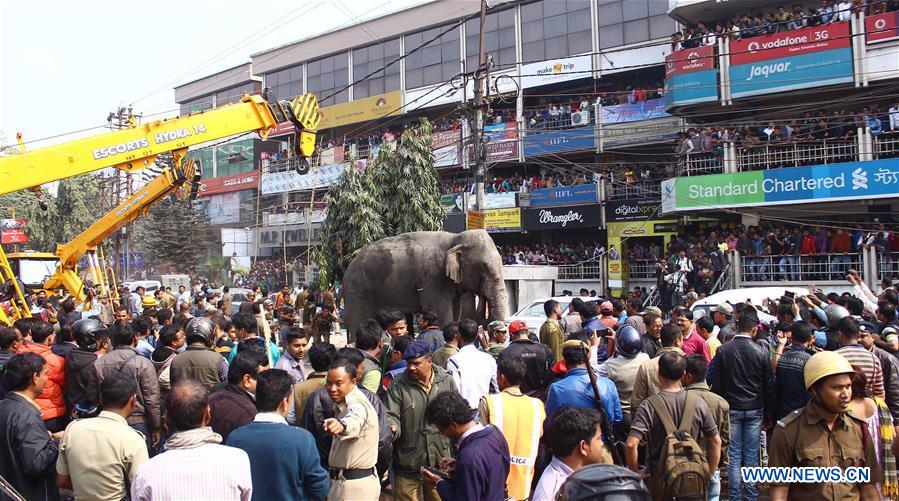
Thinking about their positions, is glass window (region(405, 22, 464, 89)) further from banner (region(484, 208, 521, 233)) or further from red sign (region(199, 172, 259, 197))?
red sign (region(199, 172, 259, 197))

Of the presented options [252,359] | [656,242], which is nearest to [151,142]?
[252,359]

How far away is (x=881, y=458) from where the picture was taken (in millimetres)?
4047

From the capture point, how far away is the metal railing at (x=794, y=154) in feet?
67.5

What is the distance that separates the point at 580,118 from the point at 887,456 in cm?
2596

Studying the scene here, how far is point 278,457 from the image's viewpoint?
3705 millimetres

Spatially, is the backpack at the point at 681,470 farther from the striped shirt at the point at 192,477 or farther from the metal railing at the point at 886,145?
the metal railing at the point at 886,145

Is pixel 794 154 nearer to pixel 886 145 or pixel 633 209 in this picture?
pixel 886 145

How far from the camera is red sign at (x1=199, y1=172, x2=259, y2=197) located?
4516 cm

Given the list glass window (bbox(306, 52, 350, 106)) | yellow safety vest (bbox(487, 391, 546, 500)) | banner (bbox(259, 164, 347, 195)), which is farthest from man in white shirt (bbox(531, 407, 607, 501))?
glass window (bbox(306, 52, 350, 106))

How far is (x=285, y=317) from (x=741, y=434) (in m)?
6.56

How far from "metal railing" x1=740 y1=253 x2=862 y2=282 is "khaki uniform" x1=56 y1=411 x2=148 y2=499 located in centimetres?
1895

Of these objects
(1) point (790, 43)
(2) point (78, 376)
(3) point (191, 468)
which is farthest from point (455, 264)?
(1) point (790, 43)

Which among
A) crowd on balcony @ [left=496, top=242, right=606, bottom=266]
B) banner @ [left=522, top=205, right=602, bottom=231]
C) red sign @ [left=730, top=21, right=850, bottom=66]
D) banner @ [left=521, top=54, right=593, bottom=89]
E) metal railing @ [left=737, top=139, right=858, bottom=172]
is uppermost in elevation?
banner @ [left=521, top=54, right=593, bottom=89]

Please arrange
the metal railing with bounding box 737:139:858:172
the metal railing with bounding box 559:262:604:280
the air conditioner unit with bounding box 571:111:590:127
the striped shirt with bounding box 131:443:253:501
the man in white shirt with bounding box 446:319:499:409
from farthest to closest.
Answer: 1. the air conditioner unit with bounding box 571:111:590:127
2. the metal railing with bounding box 559:262:604:280
3. the metal railing with bounding box 737:139:858:172
4. the man in white shirt with bounding box 446:319:499:409
5. the striped shirt with bounding box 131:443:253:501
